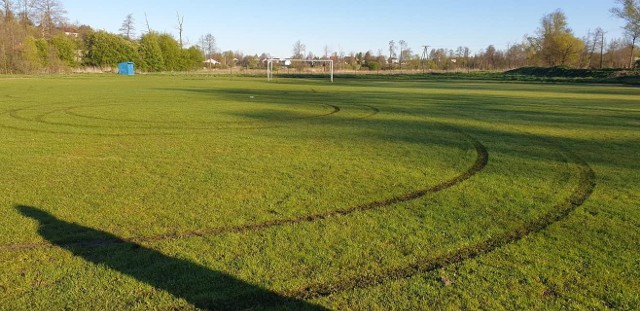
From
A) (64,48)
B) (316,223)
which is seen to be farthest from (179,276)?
(64,48)

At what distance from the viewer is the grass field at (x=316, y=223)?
406cm

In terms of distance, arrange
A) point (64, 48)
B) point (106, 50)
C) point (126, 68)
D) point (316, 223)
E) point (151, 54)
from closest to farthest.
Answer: point (316, 223) < point (64, 48) < point (126, 68) < point (106, 50) < point (151, 54)

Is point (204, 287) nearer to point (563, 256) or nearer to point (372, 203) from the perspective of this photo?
point (372, 203)

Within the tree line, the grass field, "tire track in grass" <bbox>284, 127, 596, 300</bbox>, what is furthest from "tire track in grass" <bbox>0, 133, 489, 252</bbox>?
the tree line

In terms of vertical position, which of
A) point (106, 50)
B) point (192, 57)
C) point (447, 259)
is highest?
point (106, 50)

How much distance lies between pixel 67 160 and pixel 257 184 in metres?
4.23

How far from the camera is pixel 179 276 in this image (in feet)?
14.1

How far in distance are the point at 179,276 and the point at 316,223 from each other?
1917 mm

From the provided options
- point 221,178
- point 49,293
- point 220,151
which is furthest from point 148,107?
point 49,293

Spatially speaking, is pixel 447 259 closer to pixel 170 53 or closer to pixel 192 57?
pixel 170 53

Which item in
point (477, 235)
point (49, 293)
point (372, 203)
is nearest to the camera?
point (49, 293)

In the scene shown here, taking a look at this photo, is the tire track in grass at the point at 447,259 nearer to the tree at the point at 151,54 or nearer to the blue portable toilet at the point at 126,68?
the blue portable toilet at the point at 126,68

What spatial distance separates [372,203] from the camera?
6.62 meters

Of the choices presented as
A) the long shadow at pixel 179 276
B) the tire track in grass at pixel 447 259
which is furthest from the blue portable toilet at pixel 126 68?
the tire track in grass at pixel 447 259
